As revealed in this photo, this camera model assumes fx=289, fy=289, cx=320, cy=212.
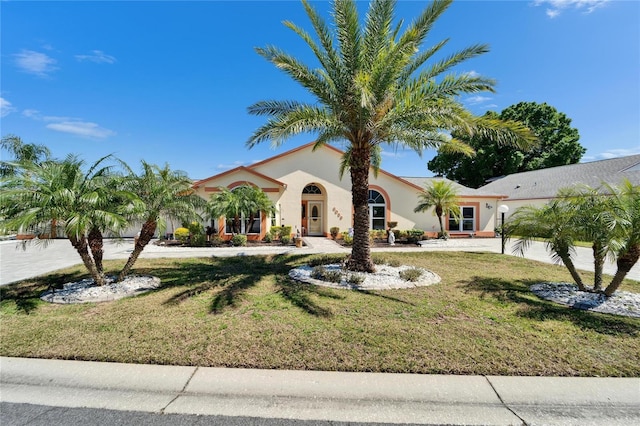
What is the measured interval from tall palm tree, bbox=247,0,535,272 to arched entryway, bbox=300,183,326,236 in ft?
42.9

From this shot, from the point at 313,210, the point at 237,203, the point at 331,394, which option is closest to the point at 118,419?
the point at 331,394

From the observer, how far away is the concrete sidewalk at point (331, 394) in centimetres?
363

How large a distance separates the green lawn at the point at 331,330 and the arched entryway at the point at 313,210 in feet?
47.9

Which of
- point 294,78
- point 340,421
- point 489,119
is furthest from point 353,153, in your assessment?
point 340,421

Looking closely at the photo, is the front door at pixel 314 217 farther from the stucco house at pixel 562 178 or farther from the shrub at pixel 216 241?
the stucco house at pixel 562 178

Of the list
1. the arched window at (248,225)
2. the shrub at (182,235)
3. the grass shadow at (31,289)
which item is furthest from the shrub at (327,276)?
the shrub at (182,235)

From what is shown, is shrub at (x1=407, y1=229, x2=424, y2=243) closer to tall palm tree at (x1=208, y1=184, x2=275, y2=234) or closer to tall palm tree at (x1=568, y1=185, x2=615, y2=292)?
tall palm tree at (x1=208, y1=184, x2=275, y2=234)

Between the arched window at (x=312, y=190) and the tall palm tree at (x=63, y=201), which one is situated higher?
the arched window at (x=312, y=190)

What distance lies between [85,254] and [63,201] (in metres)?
1.58

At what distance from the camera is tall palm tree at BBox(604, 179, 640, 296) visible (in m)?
6.66

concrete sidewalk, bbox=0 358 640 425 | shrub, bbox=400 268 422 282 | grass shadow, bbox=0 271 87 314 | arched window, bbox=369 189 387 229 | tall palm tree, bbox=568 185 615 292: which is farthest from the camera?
arched window, bbox=369 189 387 229

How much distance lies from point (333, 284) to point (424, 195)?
15.1 metres

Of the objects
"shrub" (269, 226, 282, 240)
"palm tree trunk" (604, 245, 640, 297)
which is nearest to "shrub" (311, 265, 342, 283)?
"palm tree trunk" (604, 245, 640, 297)

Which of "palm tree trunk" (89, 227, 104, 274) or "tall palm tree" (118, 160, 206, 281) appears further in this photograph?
"tall palm tree" (118, 160, 206, 281)
